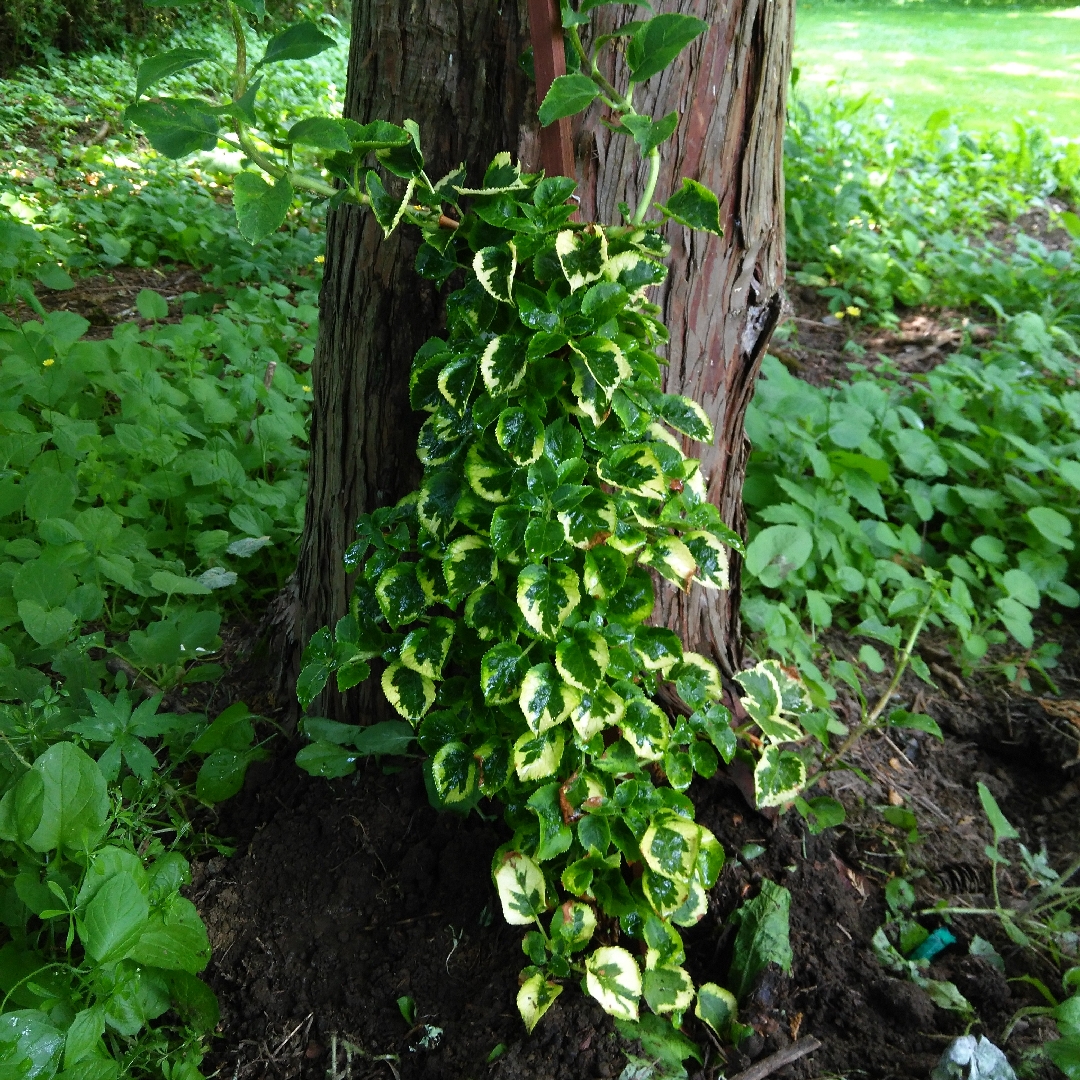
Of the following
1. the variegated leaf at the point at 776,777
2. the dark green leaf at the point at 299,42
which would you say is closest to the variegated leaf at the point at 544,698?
the variegated leaf at the point at 776,777

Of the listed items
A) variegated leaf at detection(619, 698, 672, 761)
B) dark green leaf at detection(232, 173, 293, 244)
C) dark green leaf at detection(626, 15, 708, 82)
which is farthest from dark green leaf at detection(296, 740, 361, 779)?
dark green leaf at detection(626, 15, 708, 82)

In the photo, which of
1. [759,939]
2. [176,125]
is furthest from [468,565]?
[759,939]

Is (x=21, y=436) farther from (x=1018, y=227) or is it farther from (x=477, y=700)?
(x=1018, y=227)

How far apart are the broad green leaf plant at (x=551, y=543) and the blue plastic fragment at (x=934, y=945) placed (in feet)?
1.56

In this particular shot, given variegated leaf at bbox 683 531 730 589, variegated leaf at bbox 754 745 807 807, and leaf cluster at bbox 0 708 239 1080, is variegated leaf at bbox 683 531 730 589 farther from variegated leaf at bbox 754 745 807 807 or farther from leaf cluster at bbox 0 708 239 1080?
leaf cluster at bbox 0 708 239 1080

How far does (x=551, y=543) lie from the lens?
1.24 metres

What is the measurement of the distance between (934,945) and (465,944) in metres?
0.93

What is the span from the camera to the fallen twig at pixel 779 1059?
1.42 meters

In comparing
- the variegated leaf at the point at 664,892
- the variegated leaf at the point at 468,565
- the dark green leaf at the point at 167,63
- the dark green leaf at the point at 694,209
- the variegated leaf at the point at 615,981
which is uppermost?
the dark green leaf at the point at 167,63

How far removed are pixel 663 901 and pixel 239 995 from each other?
2.62 feet

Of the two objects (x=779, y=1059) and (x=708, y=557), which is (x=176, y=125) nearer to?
(x=708, y=557)

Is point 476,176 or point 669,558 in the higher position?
point 476,176

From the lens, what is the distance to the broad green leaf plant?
4.04ft

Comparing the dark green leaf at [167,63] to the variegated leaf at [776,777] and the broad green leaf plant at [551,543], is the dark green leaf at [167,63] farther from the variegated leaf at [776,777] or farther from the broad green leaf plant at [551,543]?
the variegated leaf at [776,777]
